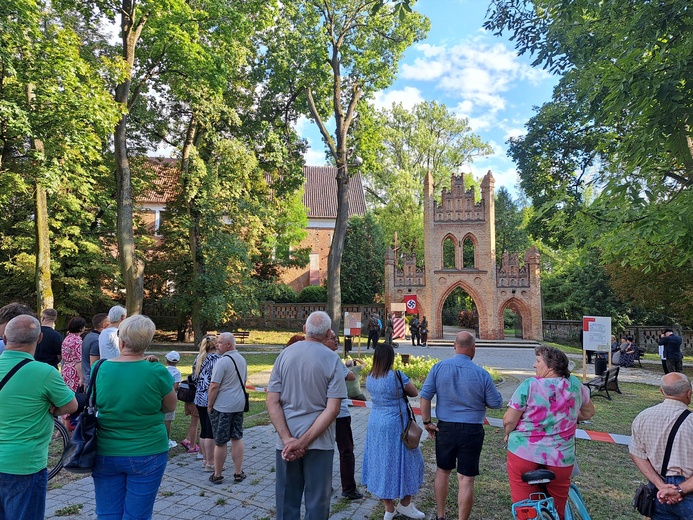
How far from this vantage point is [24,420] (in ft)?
10.2

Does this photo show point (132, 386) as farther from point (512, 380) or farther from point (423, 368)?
point (512, 380)

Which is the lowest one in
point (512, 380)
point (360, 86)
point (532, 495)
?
point (512, 380)

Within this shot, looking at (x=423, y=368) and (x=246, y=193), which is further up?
(x=246, y=193)

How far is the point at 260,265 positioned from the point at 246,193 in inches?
360

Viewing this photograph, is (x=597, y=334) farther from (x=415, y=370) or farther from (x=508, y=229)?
(x=508, y=229)

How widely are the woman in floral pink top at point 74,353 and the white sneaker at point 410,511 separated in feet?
15.8

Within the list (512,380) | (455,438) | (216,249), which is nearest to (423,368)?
(512,380)

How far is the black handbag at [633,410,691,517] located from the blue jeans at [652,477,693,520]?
4 cm

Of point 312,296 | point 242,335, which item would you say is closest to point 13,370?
point 242,335

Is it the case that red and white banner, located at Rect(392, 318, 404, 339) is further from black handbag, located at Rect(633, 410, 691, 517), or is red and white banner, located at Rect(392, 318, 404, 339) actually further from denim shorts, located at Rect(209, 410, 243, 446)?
black handbag, located at Rect(633, 410, 691, 517)

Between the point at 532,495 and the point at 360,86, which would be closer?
the point at 532,495

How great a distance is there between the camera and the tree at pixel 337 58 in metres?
20.2

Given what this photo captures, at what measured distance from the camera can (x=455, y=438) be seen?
4.19 m

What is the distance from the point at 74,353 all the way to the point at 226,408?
2.94 metres
